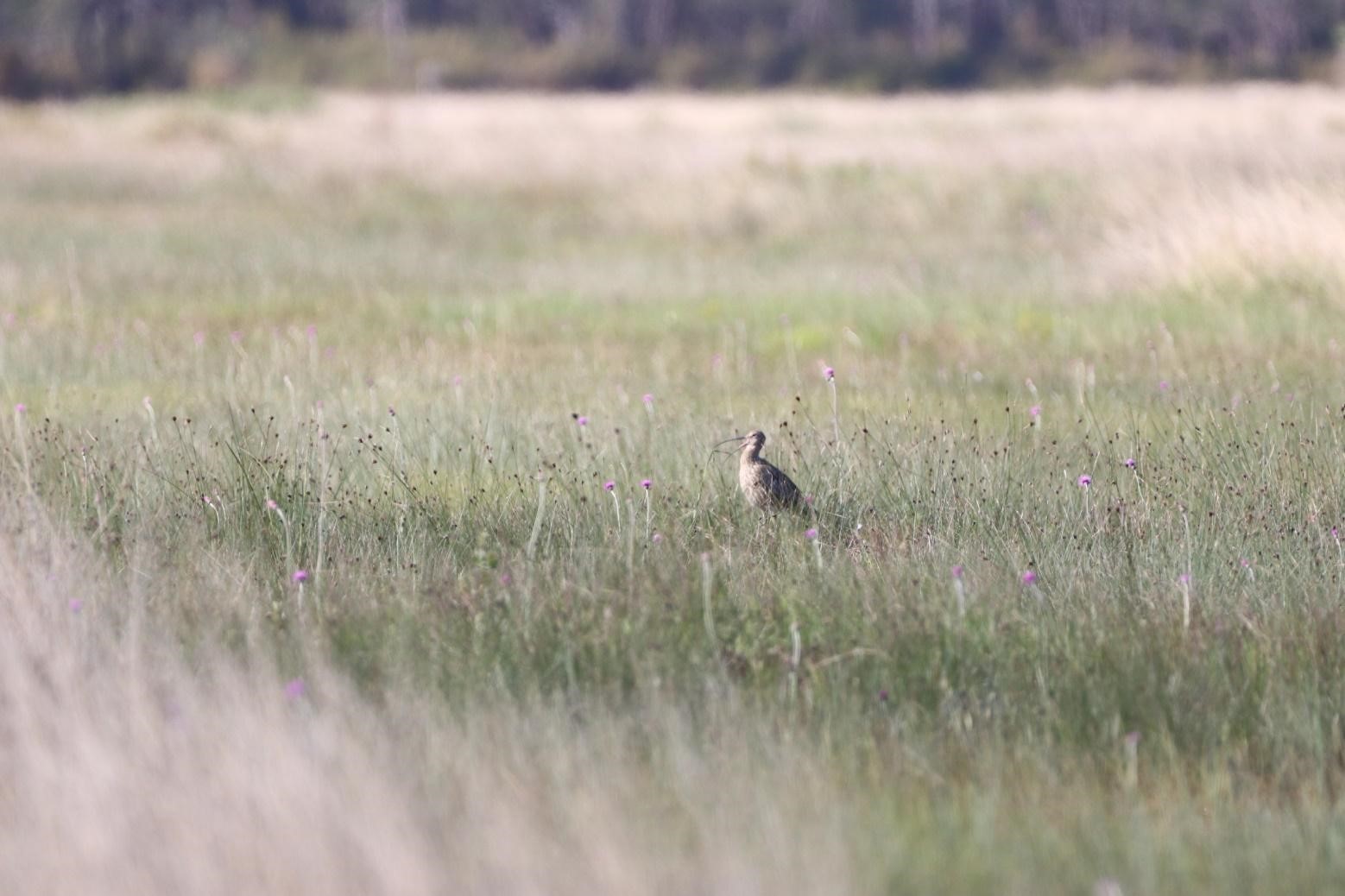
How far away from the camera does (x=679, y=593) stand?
173 inches

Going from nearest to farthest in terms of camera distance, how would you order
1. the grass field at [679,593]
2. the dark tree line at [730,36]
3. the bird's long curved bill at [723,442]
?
1. the grass field at [679,593]
2. the bird's long curved bill at [723,442]
3. the dark tree line at [730,36]

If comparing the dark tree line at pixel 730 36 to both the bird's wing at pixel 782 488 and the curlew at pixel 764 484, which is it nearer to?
the curlew at pixel 764 484

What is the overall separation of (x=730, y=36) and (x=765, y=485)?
63.6 m

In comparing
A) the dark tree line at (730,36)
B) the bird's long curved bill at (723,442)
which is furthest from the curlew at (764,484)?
the dark tree line at (730,36)

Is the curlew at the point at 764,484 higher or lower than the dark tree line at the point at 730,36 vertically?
lower

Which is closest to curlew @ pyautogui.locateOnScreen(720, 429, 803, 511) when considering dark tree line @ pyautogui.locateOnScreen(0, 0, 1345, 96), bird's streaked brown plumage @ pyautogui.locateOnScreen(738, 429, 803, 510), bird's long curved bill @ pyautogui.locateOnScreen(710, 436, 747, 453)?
bird's streaked brown plumage @ pyautogui.locateOnScreen(738, 429, 803, 510)

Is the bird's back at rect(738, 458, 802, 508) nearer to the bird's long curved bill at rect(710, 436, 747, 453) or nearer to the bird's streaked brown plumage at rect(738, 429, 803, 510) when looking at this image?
the bird's streaked brown plumage at rect(738, 429, 803, 510)

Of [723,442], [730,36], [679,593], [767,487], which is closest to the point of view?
[679,593]

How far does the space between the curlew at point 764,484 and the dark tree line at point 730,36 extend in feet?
123

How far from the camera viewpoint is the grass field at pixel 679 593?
10.2 ft

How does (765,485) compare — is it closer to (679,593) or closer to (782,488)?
(782,488)

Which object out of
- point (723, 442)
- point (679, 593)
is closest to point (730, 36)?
point (723, 442)

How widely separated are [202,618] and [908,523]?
7.01 ft

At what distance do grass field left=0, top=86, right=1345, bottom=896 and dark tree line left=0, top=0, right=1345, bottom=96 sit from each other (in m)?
34.0
